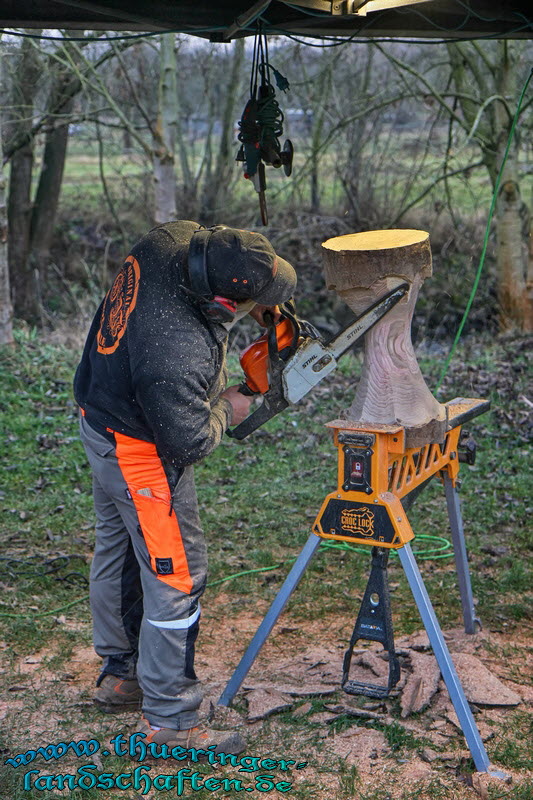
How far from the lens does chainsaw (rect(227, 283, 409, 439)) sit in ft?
10.3

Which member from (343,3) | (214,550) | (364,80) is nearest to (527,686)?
(214,550)

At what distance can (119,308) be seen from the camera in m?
3.12

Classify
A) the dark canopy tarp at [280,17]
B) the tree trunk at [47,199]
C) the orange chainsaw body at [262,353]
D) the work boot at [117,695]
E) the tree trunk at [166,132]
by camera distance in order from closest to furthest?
the orange chainsaw body at [262,353] → the work boot at [117,695] → the dark canopy tarp at [280,17] → the tree trunk at [166,132] → the tree trunk at [47,199]

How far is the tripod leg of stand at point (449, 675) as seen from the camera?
3.00 m

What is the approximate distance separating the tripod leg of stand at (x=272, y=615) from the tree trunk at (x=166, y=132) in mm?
7276

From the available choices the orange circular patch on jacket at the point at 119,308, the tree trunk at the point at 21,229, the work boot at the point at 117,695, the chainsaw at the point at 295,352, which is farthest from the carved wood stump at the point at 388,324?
the tree trunk at the point at 21,229

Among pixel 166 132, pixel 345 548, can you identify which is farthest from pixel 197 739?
pixel 166 132

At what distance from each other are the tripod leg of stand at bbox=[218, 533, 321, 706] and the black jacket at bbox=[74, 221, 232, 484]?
619 millimetres

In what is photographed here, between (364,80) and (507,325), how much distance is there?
5.94 m

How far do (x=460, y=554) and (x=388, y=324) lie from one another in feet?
4.31

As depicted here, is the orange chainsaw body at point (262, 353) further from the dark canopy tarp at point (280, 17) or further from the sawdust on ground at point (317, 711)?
the dark canopy tarp at point (280, 17)

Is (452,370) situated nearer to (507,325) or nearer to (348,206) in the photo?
(507,325)

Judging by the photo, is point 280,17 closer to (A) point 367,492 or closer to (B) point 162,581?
(A) point 367,492

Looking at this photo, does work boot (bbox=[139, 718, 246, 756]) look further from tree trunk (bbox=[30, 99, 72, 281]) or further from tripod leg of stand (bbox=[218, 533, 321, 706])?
tree trunk (bbox=[30, 99, 72, 281])
